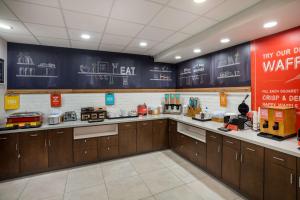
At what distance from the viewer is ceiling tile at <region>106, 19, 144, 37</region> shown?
2.43m

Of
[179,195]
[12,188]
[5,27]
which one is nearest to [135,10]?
[5,27]

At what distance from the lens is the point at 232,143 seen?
7.79 feet

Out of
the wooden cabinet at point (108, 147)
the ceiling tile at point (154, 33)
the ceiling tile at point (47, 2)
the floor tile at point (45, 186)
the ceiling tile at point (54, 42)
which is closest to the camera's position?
the ceiling tile at point (47, 2)

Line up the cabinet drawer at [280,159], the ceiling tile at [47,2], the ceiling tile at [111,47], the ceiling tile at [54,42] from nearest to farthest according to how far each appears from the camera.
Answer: the cabinet drawer at [280,159], the ceiling tile at [47,2], the ceiling tile at [54,42], the ceiling tile at [111,47]

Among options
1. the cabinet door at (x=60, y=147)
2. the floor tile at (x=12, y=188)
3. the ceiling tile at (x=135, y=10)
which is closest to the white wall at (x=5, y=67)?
the cabinet door at (x=60, y=147)

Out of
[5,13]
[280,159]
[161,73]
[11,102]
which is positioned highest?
[5,13]

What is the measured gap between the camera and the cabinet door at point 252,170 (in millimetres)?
2004

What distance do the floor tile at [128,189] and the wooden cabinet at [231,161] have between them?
1310 mm

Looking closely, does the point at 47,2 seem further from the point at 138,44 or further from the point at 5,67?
the point at 5,67

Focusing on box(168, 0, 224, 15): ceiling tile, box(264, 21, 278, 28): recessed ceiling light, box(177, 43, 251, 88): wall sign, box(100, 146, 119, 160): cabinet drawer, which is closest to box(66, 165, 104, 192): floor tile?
box(100, 146, 119, 160): cabinet drawer

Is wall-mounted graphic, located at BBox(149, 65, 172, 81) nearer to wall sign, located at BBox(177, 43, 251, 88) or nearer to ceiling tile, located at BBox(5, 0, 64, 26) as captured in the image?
wall sign, located at BBox(177, 43, 251, 88)

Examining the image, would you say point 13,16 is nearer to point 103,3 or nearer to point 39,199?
point 103,3

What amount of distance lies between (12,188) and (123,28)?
329cm

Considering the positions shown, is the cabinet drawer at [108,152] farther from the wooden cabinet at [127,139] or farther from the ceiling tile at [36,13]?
the ceiling tile at [36,13]
